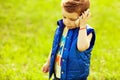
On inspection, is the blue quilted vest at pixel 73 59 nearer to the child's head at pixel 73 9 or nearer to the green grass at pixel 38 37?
the child's head at pixel 73 9

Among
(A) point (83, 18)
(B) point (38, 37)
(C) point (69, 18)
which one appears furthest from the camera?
(B) point (38, 37)

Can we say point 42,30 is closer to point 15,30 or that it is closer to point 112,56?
point 15,30

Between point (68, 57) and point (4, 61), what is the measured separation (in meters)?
3.12

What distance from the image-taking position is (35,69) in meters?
7.81

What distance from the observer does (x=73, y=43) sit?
5.26 meters

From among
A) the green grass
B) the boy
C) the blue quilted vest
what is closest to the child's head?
the boy

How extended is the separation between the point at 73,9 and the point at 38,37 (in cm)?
458

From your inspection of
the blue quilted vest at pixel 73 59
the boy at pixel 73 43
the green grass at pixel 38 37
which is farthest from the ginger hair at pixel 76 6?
the green grass at pixel 38 37

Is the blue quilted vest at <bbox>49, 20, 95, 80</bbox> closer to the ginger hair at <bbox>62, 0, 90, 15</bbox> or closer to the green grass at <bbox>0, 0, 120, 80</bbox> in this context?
the ginger hair at <bbox>62, 0, 90, 15</bbox>

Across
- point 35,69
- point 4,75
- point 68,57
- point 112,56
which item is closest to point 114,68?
point 112,56

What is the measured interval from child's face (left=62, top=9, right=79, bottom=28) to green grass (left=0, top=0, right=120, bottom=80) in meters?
2.28

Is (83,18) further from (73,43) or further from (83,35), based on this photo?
(73,43)

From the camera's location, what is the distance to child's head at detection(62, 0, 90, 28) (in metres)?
5.12

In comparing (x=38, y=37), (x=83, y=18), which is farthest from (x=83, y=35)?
(x=38, y=37)
